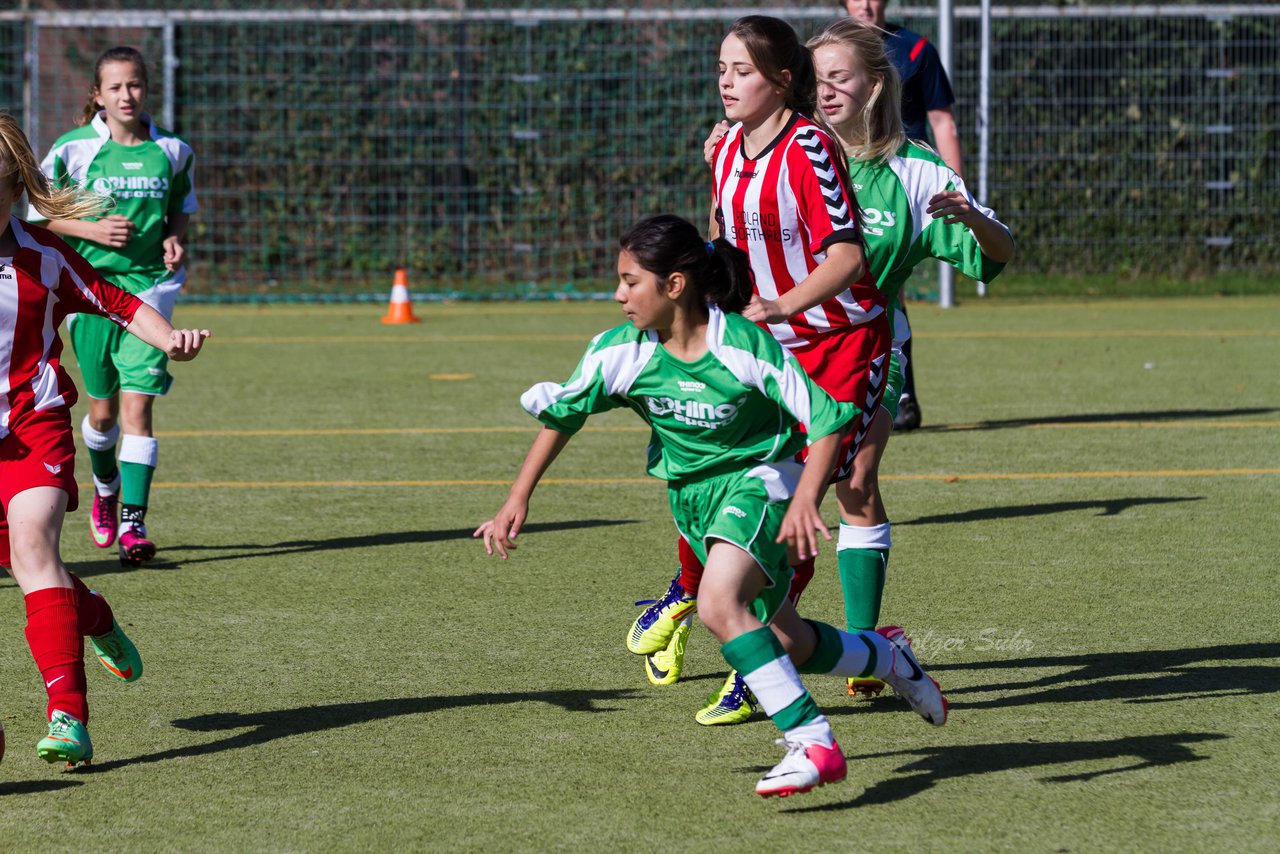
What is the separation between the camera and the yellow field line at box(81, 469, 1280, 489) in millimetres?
8008

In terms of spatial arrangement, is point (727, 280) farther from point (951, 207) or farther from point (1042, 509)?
point (1042, 509)

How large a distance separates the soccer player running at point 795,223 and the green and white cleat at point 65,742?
1.49m

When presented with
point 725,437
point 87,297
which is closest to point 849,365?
point 725,437

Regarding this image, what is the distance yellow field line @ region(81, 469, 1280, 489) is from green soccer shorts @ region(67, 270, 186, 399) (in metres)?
1.20

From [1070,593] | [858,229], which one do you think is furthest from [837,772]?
[1070,593]

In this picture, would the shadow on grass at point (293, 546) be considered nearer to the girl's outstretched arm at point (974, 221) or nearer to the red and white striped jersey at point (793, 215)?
the red and white striped jersey at point (793, 215)

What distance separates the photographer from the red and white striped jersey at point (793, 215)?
4.41 m

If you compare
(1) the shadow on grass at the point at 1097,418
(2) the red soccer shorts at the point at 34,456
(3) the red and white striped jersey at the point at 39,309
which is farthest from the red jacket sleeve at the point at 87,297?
(1) the shadow on grass at the point at 1097,418

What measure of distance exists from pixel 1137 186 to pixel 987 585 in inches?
504

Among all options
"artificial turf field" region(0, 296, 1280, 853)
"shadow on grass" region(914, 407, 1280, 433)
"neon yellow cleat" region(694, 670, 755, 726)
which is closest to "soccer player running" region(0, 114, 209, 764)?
"artificial turf field" region(0, 296, 1280, 853)

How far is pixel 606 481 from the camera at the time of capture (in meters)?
8.12

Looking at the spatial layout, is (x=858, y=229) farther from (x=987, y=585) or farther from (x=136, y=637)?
(x=136, y=637)

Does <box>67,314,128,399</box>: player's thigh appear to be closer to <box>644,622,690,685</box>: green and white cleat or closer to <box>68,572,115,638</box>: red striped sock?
<box>68,572,115,638</box>: red striped sock

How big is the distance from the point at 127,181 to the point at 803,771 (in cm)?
452
